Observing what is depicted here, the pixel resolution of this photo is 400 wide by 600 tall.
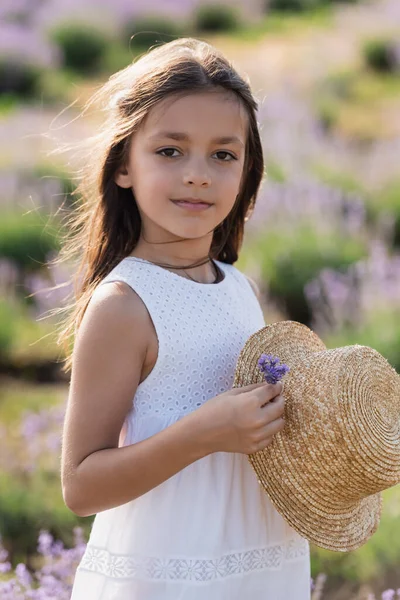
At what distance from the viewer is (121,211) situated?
2.10 metres

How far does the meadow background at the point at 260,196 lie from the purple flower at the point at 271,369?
2.19 ft

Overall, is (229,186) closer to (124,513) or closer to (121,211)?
(121,211)

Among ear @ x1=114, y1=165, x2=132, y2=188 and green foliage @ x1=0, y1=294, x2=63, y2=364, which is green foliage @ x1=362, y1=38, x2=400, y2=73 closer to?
green foliage @ x1=0, y1=294, x2=63, y2=364

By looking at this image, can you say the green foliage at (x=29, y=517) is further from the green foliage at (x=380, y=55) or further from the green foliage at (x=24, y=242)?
the green foliage at (x=380, y=55)

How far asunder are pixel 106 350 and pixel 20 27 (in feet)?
33.1

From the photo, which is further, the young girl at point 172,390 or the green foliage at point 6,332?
the green foliage at point 6,332

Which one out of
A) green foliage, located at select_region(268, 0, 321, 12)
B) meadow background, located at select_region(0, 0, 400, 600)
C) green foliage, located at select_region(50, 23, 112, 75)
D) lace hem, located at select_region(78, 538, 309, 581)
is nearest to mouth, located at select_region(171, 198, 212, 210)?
meadow background, located at select_region(0, 0, 400, 600)

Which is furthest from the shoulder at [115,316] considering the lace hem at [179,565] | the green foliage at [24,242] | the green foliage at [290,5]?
the green foliage at [290,5]

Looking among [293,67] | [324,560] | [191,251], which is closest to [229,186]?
[191,251]

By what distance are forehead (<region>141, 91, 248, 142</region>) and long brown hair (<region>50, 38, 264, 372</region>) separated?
0.06ft

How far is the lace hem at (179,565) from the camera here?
5.94 feet

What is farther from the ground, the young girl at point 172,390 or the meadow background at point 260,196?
the young girl at point 172,390

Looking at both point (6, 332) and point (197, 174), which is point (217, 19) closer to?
point (6, 332)

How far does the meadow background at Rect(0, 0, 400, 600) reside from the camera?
3.29 meters
